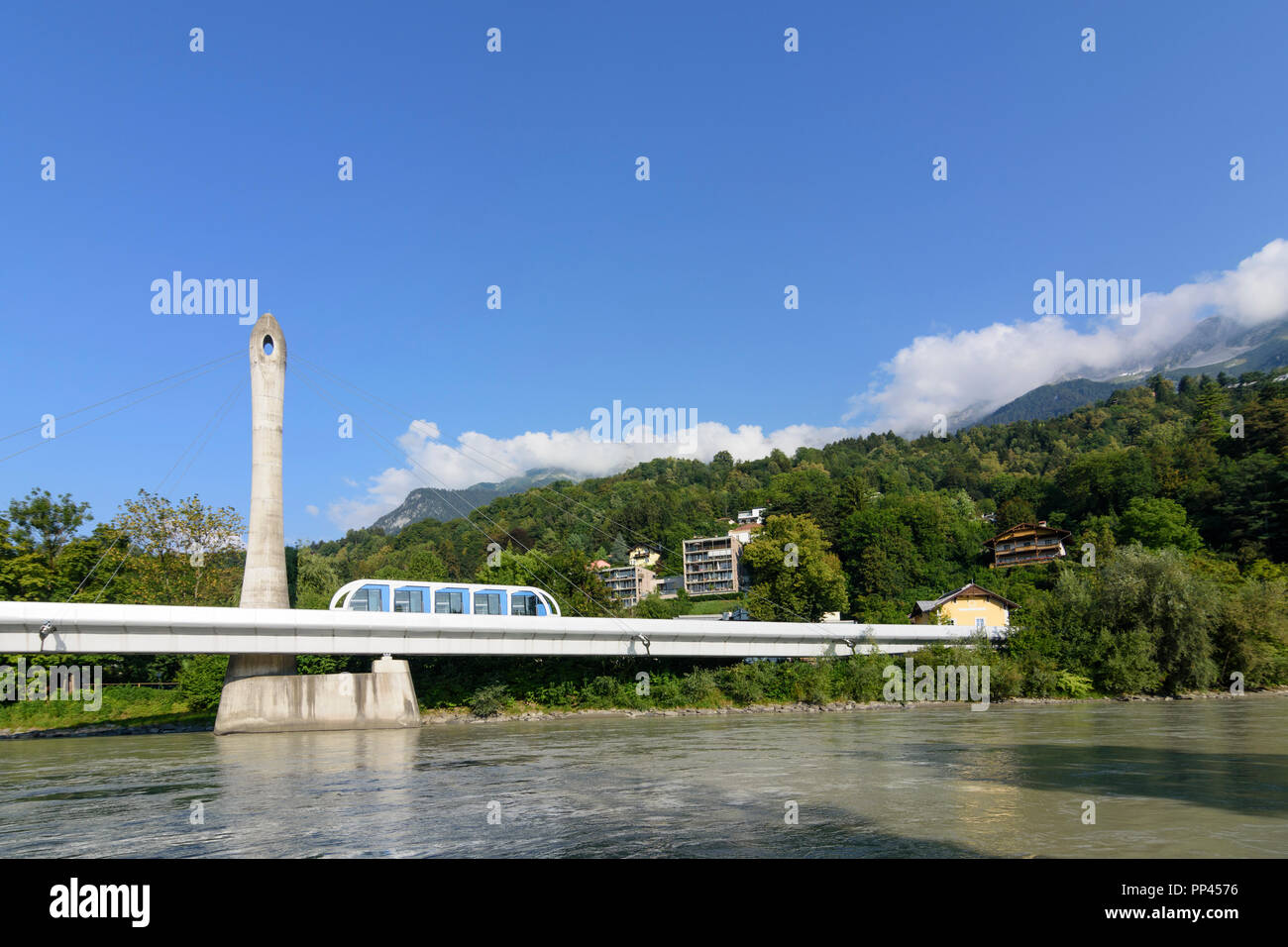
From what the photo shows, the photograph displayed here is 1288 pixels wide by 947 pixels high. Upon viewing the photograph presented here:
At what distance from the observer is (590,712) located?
4875cm

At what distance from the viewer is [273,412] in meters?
43.3

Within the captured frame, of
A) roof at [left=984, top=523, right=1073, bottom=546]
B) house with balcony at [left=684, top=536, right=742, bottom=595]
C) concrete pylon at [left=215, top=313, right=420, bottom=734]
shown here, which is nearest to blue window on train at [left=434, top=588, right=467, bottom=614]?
concrete pylon at [left=215, top=313, right=420, bottom=734]

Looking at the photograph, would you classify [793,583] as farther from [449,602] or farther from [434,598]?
[434,598]

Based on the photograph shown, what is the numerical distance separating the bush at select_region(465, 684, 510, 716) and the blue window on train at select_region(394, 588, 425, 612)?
6.43 meters

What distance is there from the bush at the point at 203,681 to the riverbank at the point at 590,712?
69 cm

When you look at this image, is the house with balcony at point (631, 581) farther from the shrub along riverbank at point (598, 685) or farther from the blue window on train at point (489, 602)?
the blue window on train at point (489, 602)

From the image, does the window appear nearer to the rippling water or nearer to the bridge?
the bridge

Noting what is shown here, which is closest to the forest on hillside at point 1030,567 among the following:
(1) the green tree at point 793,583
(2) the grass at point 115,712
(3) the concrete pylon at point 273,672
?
(1) the green tree at point 793,583

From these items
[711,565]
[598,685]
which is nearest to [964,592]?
[598,685]

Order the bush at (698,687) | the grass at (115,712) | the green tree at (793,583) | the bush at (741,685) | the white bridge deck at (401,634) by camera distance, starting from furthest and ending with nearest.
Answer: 1. the green tree at (793,583)
2. the bush at (741,685)
3. the bush at (698,687)
4. the grass at (115,712)
5. the white bridge deck at (401,634)

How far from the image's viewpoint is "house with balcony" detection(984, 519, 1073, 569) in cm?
10681

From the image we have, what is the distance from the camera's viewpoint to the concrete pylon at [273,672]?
3819 cm
